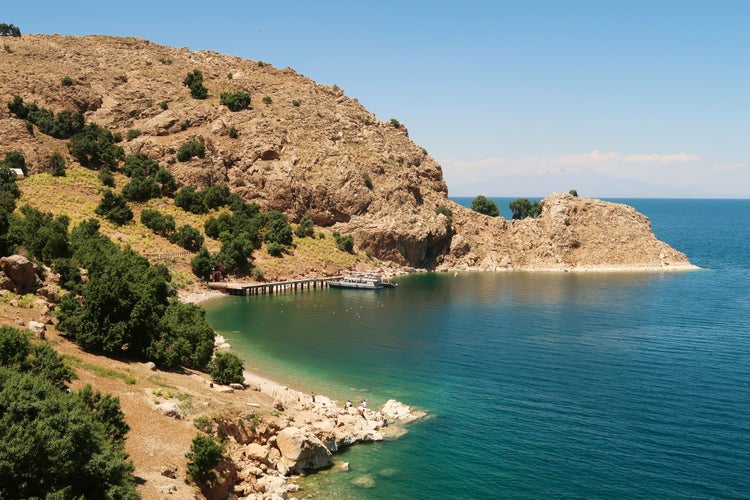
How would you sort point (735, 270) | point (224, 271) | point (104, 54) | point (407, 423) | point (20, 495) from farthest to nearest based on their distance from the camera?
point (104, 54)
point (735, 270)
point (224, 271)
point (407, 423)
point (20, 495)

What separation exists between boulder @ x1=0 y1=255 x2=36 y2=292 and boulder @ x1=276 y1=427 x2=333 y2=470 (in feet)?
105

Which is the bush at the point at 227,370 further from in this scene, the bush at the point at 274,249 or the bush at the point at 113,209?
the bush at the point at 274,249

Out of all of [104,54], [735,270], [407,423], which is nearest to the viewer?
[407,423]

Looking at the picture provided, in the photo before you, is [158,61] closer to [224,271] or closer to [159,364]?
[224,271]

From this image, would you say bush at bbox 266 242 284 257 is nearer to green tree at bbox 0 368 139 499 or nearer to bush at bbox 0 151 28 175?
bush at bbox 0 151 28 175

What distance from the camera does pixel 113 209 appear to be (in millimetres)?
121188

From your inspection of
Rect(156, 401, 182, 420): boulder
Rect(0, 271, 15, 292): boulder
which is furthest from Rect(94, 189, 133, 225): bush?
Rect(156, 401, 182, 420): boulder

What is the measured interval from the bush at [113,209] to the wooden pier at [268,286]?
2430cm

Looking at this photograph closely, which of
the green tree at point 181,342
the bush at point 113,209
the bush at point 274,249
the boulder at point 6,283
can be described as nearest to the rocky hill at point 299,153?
the bush at point 274,249

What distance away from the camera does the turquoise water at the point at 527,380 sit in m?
42.7

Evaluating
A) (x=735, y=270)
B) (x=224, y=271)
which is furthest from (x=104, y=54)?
(x=735, y=270)

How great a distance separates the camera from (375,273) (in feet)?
470

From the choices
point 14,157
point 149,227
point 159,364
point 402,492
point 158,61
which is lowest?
point 402,492

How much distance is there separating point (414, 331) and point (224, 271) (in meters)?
52.5
